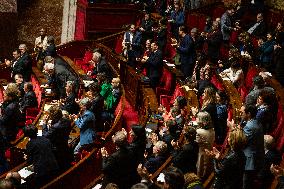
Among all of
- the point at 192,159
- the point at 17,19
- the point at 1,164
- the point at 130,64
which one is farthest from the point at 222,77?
the point at 17,19

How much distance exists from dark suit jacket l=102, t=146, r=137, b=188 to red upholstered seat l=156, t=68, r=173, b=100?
111 inches

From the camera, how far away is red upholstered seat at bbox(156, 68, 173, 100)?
6711 mm

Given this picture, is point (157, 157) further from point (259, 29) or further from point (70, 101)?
point (259, 29)

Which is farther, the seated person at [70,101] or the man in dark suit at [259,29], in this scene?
the man in dark suit at [259,29]

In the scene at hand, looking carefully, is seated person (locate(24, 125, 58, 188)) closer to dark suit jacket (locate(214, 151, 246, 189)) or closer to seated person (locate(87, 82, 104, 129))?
seated person (locate(87, 82, 104, 129))

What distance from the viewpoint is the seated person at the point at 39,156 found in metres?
4.10

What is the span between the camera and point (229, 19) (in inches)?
316

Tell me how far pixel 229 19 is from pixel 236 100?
274 centimetres

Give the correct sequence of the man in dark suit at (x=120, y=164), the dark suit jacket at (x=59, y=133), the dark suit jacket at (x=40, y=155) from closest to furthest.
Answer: the man in dark suit at (x=120, y=164) → the dark suit jacket at (x=40, y=155) → the dark suit jacket at (x=59, y=133)

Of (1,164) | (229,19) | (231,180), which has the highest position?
(229,19)

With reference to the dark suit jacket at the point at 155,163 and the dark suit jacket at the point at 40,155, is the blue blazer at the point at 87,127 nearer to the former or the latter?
the dark suit jacket at the point at 40,155

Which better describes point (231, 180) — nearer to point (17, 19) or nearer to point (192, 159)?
point (192, 159)

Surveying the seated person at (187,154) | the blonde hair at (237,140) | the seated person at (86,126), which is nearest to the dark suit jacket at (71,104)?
the seated person at (86,126)

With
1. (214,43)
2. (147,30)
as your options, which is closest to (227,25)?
(214,43)
